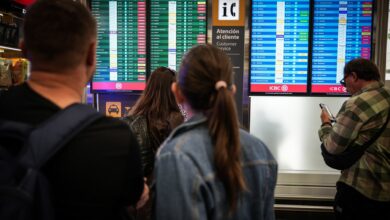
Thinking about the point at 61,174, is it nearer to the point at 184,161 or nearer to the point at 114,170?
the point at 114,170

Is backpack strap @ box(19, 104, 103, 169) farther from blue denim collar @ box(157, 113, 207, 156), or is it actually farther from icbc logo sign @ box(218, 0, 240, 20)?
icbc logo sign @ box(218, 0, 240, 20)

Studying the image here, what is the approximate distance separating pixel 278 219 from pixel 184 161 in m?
2.59

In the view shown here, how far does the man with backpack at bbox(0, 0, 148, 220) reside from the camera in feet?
2.91

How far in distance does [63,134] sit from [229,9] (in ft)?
8.55

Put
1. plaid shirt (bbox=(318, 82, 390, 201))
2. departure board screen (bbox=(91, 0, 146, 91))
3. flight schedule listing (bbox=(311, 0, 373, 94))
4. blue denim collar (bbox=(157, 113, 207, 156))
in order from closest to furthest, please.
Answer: blue denim collar (bbox=(157, 113, 207, 156)), plaid shirt (bbox=(318, 82, 390, 201)), flight schedule listing (bbox=(311, 0, 373, 94)), departure board screen (bbox=(91, 0, 146, 91))

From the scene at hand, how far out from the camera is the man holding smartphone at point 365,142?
252 centimetres

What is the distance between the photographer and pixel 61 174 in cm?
92

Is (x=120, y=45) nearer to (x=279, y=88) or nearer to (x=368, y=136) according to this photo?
(x=279, y=88)

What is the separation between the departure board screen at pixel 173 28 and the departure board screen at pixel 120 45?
103 mm

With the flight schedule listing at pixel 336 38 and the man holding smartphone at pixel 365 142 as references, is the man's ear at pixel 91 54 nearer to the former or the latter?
the man holding smartphone at pixel 365 142

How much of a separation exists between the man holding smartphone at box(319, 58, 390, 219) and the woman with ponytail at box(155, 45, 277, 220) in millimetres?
1457

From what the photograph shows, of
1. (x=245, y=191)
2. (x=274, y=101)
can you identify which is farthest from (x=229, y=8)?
(x=245, y=191)

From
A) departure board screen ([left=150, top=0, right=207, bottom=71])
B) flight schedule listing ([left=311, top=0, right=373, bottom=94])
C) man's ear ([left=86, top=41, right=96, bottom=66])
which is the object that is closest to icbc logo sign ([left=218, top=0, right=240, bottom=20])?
departure board screen ([left=150, top=0, right=207, bottom=71])

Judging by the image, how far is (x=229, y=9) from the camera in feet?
10.6
